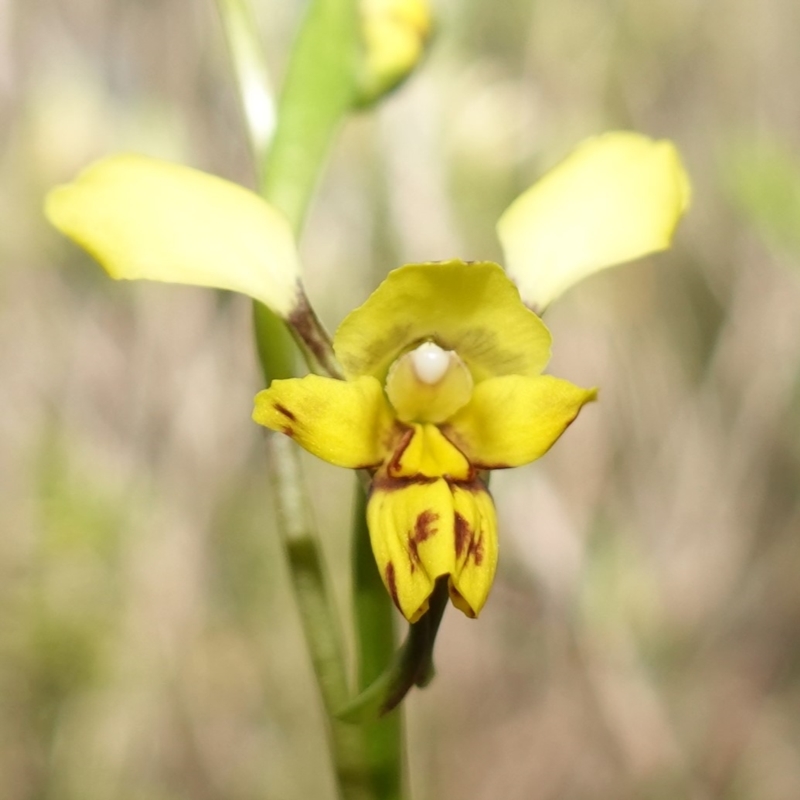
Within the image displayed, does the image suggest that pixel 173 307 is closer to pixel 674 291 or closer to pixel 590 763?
pixel 674 291

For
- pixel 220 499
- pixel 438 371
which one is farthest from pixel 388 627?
pixel 220 499

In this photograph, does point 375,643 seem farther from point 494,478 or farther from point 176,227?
point 494,478

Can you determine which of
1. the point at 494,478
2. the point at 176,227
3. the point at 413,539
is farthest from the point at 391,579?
the point at 494,478

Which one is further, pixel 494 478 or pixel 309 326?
pixel 494 478

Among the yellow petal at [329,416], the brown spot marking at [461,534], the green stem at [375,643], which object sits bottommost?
the green stem at [375,643]

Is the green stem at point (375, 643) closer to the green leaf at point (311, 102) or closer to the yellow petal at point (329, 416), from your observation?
the yellow petal at point (329, 416)

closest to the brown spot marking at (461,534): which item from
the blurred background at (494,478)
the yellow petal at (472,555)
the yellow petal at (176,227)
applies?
the yellow petal at (472,555)
